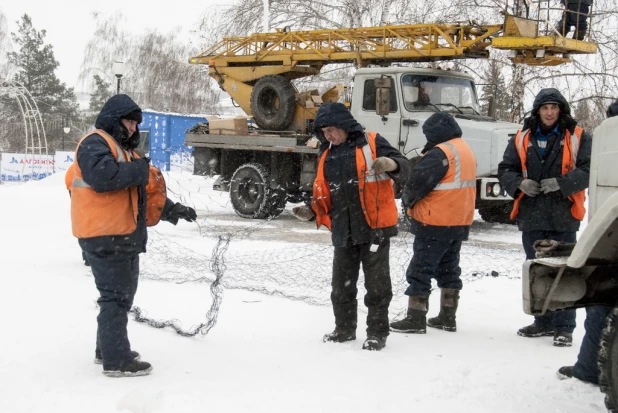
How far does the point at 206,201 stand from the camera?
52.3 feet

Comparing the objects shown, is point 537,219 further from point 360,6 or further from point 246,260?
point 360,6

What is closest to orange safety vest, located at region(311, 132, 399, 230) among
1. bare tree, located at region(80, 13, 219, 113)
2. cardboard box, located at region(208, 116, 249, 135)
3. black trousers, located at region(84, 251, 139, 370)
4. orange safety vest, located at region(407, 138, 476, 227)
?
orange safety vest, located at region(407, 138, 476, 227)

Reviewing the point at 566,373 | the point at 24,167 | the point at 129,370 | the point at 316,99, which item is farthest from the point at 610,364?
the point at 24,167

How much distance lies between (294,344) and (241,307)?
1132mm

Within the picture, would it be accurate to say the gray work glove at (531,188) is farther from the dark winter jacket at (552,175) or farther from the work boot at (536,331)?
the work boot at (536,331)

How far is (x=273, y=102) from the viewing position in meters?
13.3

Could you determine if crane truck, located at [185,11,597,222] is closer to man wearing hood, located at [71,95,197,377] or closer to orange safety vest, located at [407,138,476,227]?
orange safety vest, located at [407,138,476,227]

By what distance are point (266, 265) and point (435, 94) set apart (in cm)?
460

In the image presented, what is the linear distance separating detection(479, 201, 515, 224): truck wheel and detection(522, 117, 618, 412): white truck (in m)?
7.29

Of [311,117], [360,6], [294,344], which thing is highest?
[360,6]

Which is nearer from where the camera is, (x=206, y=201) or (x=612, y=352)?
(x=612, y=352)

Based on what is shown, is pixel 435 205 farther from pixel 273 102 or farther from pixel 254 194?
pixel 273 102

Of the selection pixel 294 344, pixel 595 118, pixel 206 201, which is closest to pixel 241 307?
pixel 294 344

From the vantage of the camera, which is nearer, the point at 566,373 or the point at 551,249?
the point at 551,249
